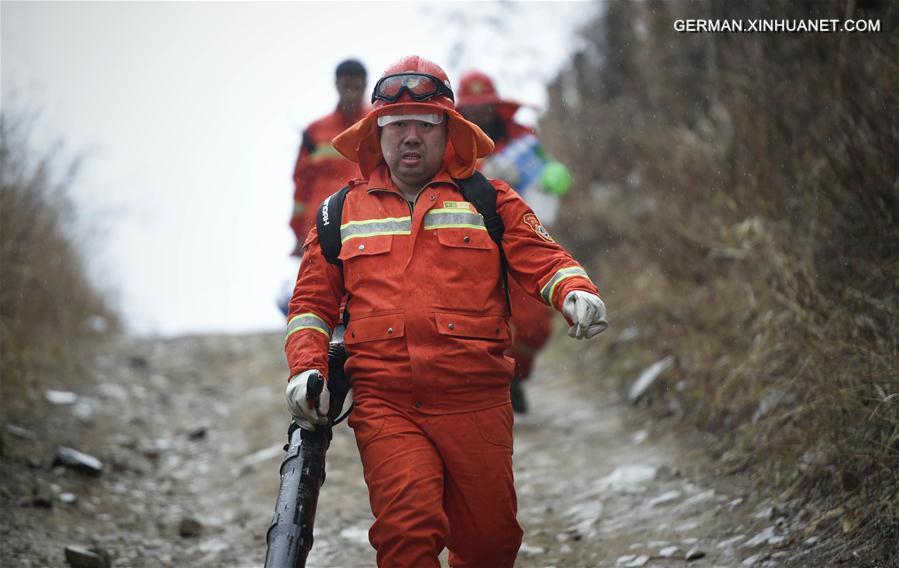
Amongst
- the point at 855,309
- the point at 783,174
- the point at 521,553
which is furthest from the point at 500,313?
the point at 783,174

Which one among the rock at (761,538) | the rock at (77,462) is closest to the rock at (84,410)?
the rock at (77,462)

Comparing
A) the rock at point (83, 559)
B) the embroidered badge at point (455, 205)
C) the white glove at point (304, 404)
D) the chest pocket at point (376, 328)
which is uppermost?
the embroidered badge at point (455, 205)

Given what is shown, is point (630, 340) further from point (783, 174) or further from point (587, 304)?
point (587, 304)

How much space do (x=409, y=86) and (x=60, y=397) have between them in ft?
15.5

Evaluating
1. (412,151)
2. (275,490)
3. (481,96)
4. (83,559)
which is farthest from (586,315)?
(481,96)

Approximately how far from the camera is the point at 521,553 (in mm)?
4039

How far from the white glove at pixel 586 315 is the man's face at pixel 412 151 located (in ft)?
2.60

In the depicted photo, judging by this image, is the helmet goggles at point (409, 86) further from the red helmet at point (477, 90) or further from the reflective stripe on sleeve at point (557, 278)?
the red helmet at point (477, 90)

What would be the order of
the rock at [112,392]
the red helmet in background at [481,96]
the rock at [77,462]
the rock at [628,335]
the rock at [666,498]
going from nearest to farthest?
the rock at [666,498] < the rock at [77,462] < the red helmet in background at [481,96] < the rock at [628,335] < the rock at [112,392]

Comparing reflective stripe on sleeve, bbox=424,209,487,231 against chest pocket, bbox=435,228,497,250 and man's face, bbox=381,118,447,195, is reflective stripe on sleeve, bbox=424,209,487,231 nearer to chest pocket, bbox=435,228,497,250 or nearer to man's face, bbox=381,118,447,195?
chest pocket, bbox=435,228,497,250

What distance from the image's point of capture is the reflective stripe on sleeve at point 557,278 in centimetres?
295

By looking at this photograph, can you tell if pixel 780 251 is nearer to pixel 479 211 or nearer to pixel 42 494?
pixel 479 211

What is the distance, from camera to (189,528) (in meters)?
4.54

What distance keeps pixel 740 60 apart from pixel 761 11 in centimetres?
44
